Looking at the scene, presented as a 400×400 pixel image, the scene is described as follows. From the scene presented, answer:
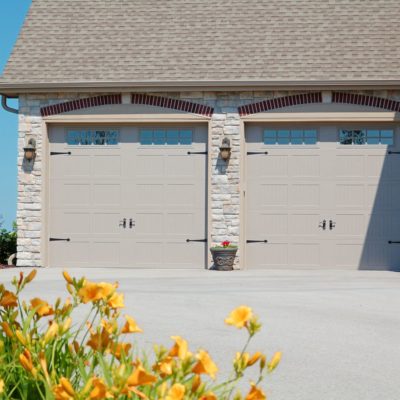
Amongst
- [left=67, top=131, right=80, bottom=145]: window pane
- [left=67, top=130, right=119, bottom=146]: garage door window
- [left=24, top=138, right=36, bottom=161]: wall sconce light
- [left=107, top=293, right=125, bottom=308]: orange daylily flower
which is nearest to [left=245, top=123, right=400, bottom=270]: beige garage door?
[left=67, top=130, right=119, bottom=146]: garage door window

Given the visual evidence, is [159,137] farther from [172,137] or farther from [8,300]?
[8,300]

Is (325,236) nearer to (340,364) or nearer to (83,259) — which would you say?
(83,259)

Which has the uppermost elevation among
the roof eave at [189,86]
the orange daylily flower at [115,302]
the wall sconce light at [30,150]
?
the roof eave at [189,86]

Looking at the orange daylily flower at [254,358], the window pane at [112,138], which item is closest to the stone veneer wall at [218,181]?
the window pane at [112,138]

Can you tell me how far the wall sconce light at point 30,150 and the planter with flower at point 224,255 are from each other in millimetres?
4579

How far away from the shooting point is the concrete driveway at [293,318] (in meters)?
6.40

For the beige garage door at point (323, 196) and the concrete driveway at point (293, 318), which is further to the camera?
the beige garage door at point (323, 196)

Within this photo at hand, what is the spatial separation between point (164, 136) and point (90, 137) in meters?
1.74

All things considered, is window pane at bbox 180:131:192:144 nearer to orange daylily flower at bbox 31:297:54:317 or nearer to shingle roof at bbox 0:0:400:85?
shingle roof at bbox 0:0:400:85

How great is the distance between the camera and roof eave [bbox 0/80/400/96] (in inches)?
675

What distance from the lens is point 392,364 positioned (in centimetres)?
700

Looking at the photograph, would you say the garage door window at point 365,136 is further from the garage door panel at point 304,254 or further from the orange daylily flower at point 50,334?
the orange daylily flower at point 50,334

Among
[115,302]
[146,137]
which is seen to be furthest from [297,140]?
[115,302]

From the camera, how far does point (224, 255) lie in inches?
673
